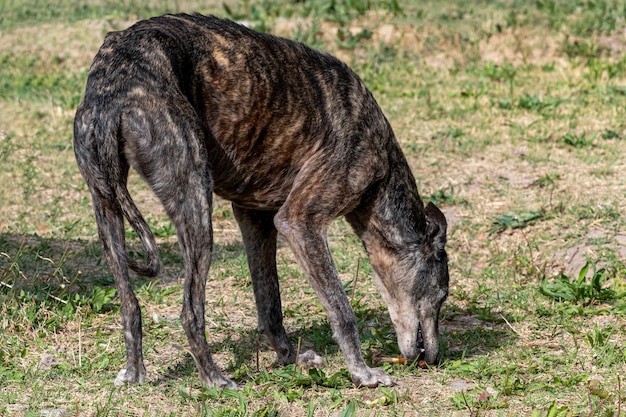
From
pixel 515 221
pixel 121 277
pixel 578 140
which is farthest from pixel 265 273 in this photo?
pixel 578 140

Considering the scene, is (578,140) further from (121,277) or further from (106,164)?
(106,164)

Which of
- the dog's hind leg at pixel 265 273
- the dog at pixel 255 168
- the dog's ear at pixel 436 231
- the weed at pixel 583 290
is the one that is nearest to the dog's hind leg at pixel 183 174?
the dog at pixel 255 168

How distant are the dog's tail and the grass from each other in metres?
0.81

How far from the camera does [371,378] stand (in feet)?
17.2

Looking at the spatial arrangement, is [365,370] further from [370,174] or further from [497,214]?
[497,214]

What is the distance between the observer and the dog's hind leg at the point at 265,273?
19.4 ft

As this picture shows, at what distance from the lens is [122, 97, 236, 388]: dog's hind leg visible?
468 centimetres

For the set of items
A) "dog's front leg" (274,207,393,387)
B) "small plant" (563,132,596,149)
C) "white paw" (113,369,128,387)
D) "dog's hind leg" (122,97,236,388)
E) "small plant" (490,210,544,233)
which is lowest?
"small plant" (490,210,544,233)

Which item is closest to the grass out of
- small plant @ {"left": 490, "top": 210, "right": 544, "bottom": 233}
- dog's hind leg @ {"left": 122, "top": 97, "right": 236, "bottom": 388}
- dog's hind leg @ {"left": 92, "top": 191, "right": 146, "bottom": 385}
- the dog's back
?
small plant @ {"left": 490, "top": 210, "right": 544, "bottom": 233}

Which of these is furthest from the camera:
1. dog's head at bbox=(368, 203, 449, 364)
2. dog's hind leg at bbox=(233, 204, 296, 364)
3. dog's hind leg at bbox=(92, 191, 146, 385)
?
dog's hind leg at bbox=(233, 204, 296, 364)

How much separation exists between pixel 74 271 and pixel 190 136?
105 inches

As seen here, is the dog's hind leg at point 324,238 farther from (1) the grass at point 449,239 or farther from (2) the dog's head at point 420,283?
(2) the dog's head at point 420,283

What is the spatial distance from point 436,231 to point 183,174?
1785 millimetres

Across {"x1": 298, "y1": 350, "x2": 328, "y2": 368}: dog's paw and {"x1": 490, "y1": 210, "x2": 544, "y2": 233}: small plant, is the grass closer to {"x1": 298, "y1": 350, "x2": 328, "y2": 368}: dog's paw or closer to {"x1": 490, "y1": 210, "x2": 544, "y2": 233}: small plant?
{"x1": 490, "y1": 210, "x2": 544, "y2": 233}: small plant
